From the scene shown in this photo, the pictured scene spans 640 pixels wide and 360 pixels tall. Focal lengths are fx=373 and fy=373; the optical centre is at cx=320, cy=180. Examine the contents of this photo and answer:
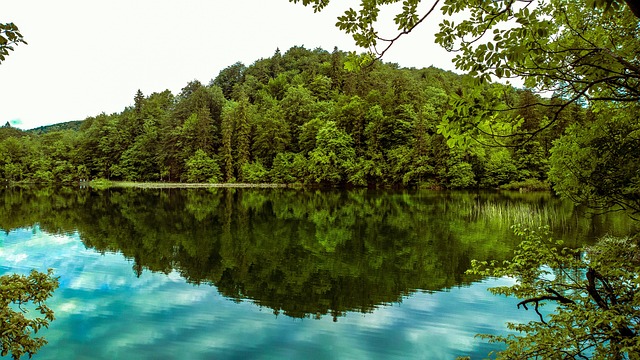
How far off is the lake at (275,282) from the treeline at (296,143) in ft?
81.9

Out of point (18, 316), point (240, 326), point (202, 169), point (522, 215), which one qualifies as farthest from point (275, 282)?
point (202, 169)

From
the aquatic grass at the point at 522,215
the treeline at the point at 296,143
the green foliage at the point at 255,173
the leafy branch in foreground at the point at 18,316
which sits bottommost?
the aquatic grass at the point at 522,215

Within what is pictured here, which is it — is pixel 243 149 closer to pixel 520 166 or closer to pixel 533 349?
pixel 520 166

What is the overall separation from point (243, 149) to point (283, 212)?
115 ft

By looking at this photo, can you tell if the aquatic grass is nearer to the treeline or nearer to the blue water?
the blue water

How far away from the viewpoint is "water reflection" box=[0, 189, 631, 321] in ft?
35.3

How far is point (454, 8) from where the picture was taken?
3.08 meters

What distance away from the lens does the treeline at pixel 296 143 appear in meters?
47.4

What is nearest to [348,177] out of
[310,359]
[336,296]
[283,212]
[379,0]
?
[283,212]

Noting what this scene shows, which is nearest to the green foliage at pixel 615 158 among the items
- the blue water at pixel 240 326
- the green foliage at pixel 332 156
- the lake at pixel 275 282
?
the lake at pixel 275 282

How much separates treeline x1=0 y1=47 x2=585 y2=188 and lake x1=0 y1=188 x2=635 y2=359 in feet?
81.9

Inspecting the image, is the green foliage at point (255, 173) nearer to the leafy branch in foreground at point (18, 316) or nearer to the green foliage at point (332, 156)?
the green foliage at point (332, 156)

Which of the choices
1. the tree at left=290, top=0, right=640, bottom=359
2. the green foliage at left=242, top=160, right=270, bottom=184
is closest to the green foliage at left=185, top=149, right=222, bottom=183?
the green foliage at left=242, top=160, right=270, bottom=184

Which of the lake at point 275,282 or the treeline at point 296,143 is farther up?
the treeline at point 296,143
